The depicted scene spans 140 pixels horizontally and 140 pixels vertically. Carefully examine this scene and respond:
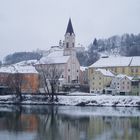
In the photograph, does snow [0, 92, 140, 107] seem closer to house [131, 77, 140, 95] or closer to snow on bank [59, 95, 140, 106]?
snow on bank [59, 95, 140, 106]

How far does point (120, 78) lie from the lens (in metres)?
83.4

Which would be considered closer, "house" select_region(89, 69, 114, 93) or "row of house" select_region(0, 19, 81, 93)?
"house" select_region(89, 69, 114, 93)

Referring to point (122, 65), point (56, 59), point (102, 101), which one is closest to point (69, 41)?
point (56, 59)

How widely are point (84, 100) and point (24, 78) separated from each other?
76.9 feet

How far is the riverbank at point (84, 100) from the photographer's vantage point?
212 ft

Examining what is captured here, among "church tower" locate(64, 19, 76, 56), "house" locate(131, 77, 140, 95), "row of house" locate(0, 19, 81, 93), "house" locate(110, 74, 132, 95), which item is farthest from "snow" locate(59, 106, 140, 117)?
"church tower" locate(64, 19, 76, 56)

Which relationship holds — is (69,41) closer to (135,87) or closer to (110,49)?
(135,87)

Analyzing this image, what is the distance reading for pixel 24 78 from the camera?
86.1 meters

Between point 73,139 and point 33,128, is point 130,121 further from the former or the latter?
point 73,139

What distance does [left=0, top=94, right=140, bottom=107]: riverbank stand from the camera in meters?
64.7

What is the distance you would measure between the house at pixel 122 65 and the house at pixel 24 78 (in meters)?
17.4

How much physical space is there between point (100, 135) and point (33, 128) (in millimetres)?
6608

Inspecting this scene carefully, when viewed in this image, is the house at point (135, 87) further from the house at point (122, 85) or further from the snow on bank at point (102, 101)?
the snow on bank at point (102, 101)

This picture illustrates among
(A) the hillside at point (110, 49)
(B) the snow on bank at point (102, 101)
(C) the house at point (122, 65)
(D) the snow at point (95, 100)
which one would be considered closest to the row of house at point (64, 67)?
(C) the house at point (122, 65)
